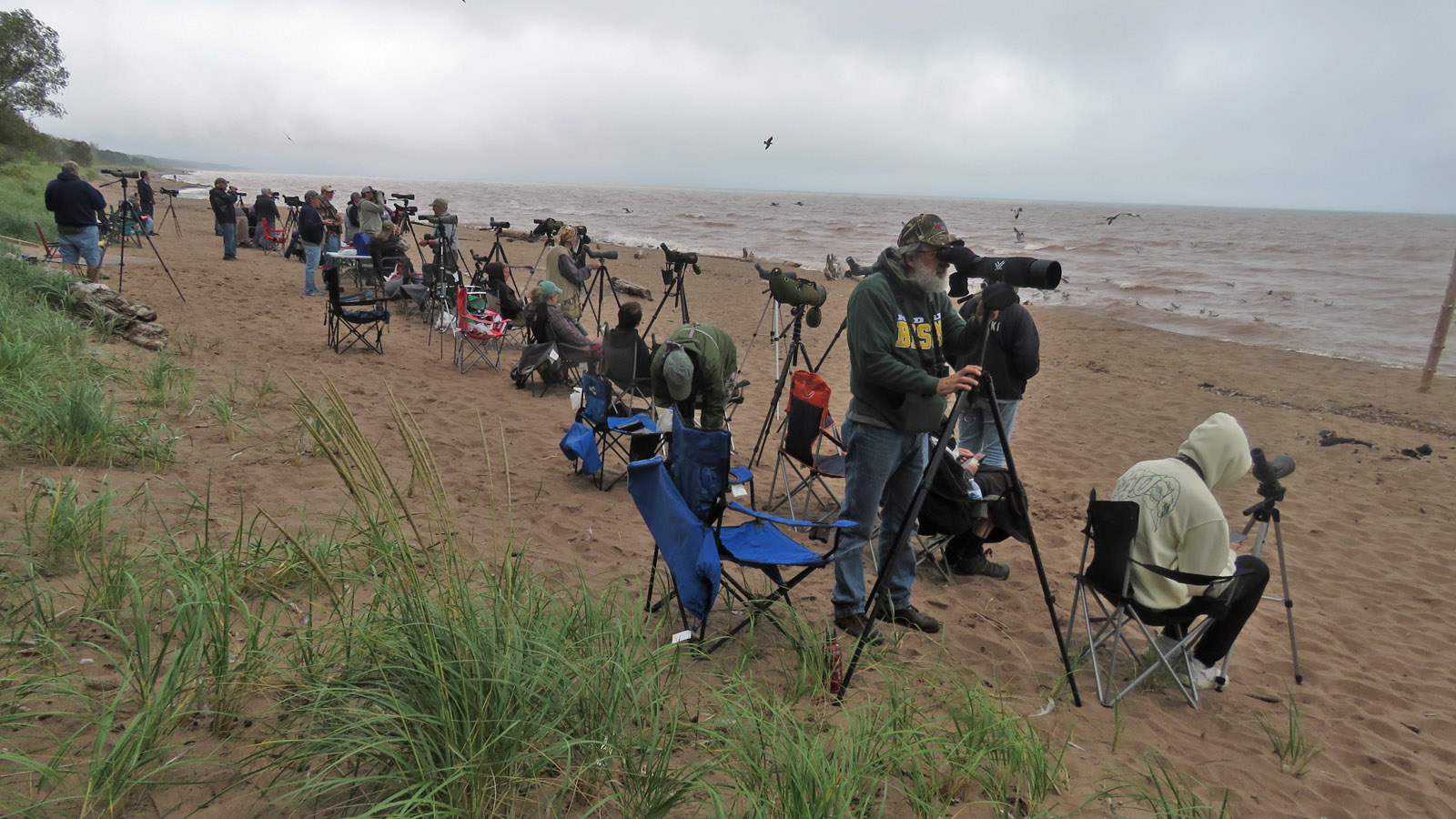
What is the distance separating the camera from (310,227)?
10.8m

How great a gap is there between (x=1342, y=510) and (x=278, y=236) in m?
18.8

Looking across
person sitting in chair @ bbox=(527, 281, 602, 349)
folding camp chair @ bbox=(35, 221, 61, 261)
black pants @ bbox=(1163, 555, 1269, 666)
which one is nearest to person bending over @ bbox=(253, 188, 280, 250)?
folding camp chair @ bbox=(35, 221, 61, 261)

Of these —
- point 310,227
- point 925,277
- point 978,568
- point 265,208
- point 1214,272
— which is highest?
point 1214,272

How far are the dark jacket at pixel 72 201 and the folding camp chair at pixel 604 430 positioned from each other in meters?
6.84

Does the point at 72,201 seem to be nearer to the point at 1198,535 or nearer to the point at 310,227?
the point at 310,227

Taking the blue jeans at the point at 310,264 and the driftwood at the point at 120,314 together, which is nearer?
the driftwood at the point at 120,314

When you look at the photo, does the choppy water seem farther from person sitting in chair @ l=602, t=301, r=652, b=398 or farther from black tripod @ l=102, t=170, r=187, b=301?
black tripod @ l=102, t=170, r=187, b=301

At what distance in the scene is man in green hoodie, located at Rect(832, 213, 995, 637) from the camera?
2910 millimetres

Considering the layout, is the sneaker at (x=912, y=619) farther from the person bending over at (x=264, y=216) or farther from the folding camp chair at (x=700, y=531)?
the person bending over at (x=264, y=216)

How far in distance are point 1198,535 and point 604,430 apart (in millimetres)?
3340

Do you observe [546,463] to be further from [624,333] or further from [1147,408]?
[1147,408]

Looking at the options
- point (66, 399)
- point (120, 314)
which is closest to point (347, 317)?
point (120, 314)

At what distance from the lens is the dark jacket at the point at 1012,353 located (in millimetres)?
4031

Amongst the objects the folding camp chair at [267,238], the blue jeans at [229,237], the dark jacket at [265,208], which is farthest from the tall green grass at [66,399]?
the folding camp chair at [267,238]
